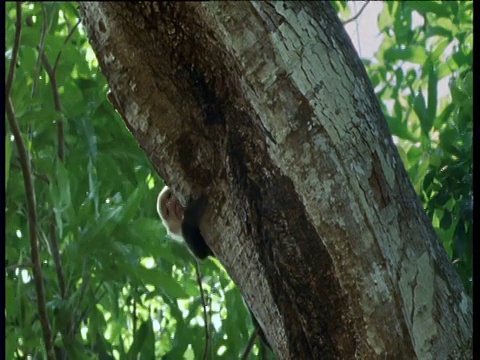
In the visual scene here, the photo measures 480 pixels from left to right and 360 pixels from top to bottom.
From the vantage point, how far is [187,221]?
0.79 meters

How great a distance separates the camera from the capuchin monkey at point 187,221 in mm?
767

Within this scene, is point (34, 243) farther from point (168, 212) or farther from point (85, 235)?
point (168, 212)

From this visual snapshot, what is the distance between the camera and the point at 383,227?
69cm

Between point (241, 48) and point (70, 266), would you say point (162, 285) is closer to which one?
point (70, 266)

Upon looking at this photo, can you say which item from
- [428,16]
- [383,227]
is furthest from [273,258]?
[428,16]

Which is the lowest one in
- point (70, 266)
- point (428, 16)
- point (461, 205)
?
point (461, 205)

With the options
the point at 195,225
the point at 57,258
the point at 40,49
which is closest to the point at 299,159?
the point at 195,225

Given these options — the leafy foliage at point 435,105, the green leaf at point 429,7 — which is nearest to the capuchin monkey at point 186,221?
the leafy foliage at point 435,105

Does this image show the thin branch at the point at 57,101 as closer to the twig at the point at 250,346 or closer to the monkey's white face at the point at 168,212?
the monkey's white face at the point at 168,212

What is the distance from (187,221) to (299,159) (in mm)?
163

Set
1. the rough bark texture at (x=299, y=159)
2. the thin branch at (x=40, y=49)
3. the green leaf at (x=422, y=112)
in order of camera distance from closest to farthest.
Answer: the rough bark texture at (x=299, y=159), the thin branch at (x=40, y=49), the green leaf at (x=422, y=112)

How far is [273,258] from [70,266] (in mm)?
420

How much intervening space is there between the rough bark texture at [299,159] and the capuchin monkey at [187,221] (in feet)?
0.15

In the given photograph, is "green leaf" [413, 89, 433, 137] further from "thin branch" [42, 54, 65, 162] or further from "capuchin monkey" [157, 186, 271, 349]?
"thin branch" [42, 54, 65, 162]
